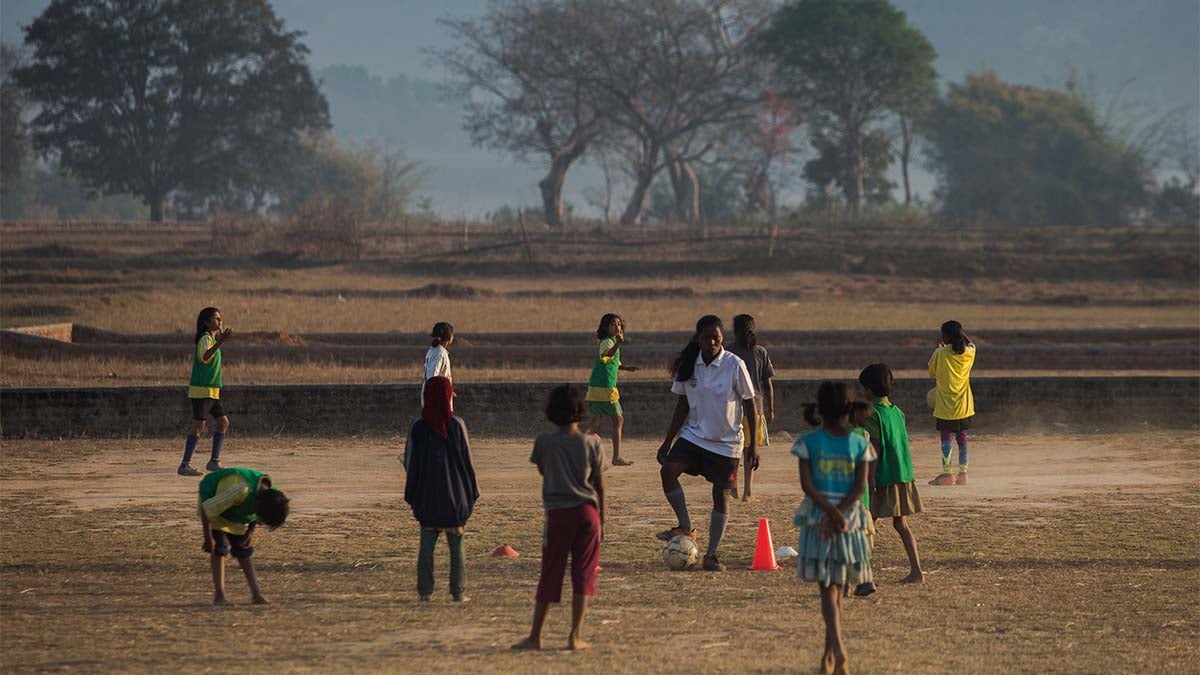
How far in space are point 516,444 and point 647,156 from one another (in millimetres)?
56027

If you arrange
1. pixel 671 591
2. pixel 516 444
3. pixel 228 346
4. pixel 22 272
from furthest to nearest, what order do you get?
pixel 22 272 < pixel 228 346 < pixel 516 444 < pixel 671 591

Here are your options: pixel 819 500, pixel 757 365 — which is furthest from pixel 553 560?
pixel 757 365

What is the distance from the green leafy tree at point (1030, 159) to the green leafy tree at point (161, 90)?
31.8 meters

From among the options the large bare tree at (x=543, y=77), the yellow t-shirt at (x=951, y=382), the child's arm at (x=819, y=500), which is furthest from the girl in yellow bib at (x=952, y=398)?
the large bare tree at (x=543, y=77)

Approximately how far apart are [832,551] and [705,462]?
8.15 feet

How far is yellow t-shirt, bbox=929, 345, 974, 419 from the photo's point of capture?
537 inches

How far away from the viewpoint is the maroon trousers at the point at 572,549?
7.86 meters

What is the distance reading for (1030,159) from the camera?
79.0 meters

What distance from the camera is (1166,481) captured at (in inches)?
562

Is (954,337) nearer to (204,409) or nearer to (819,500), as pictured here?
(819,500)

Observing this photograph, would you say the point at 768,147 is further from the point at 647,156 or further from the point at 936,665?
the point at 936,665

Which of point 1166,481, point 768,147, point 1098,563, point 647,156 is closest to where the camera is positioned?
point 1098,563

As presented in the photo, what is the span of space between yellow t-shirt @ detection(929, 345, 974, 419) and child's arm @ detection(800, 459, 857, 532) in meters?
6.32

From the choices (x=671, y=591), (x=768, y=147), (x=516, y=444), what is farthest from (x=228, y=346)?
(x=768, y=147)
